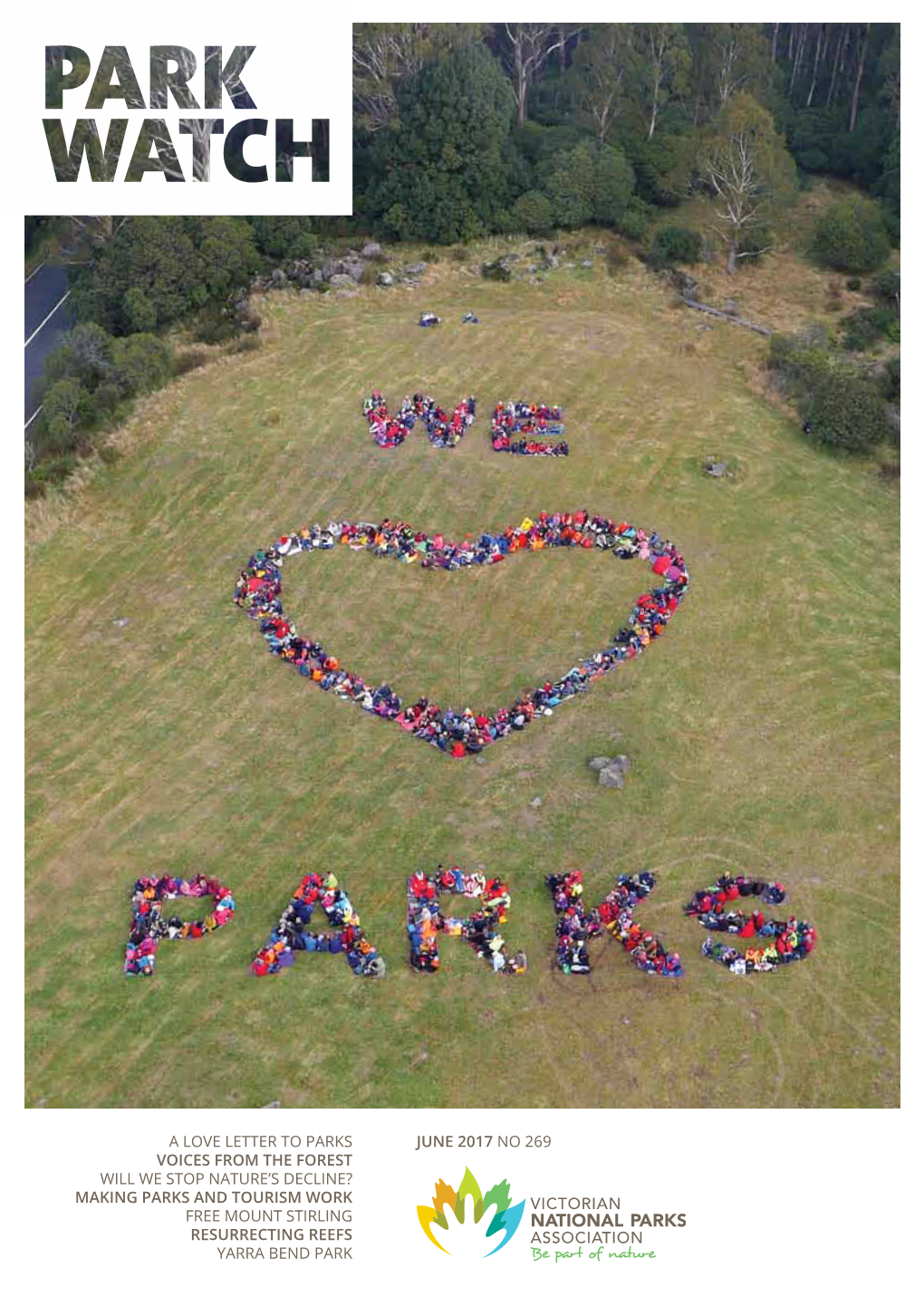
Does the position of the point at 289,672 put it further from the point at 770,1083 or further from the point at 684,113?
the point at 684,113

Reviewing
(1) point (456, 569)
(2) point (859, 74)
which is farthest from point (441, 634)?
(2) point (859, 74)

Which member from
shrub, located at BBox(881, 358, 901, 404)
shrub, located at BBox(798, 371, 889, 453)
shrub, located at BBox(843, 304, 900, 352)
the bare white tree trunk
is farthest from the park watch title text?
the bare white tree trunk

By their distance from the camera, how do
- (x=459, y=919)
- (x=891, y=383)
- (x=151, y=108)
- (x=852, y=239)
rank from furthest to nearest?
(x=852, y=239)
(x=891, y=383)
(x=151, y=108)
(x=459, y=919)

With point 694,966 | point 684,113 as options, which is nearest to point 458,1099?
point 694,966

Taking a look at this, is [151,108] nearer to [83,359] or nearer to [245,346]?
[83,359]

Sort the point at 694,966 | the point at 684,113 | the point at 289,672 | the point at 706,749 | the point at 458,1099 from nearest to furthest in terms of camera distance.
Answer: the point at 458,1099, the point at 694,966, the point at 706,749, the point at 289,672, the point at 684,113
